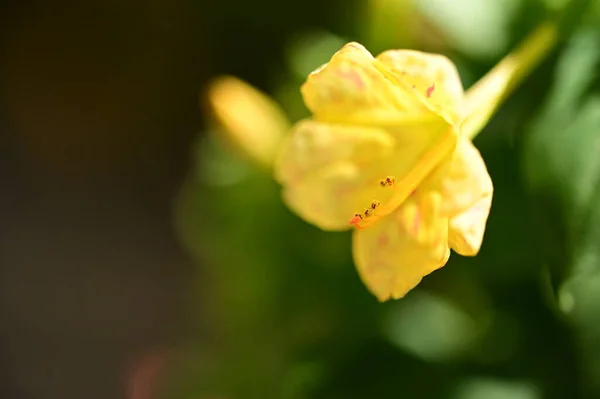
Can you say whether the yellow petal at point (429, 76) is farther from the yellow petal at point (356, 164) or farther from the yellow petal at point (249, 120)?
the yellow petal at point (249, 120)

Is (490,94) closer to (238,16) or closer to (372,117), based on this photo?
(372,117)

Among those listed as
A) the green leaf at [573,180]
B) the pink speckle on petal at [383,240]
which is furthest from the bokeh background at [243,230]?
the pink speckle on petal at [383,240]

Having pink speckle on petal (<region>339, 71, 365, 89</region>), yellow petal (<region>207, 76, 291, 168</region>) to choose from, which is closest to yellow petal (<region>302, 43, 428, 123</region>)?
pink speckle on petal (<region>339, 71, 365, 89</region>)

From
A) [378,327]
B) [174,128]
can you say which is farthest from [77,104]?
[378,327]

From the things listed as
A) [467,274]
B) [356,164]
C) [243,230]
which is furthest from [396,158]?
[243,230]

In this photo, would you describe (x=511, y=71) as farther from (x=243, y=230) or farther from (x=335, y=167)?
(x=243, y=230)

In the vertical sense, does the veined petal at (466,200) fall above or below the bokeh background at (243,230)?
above
